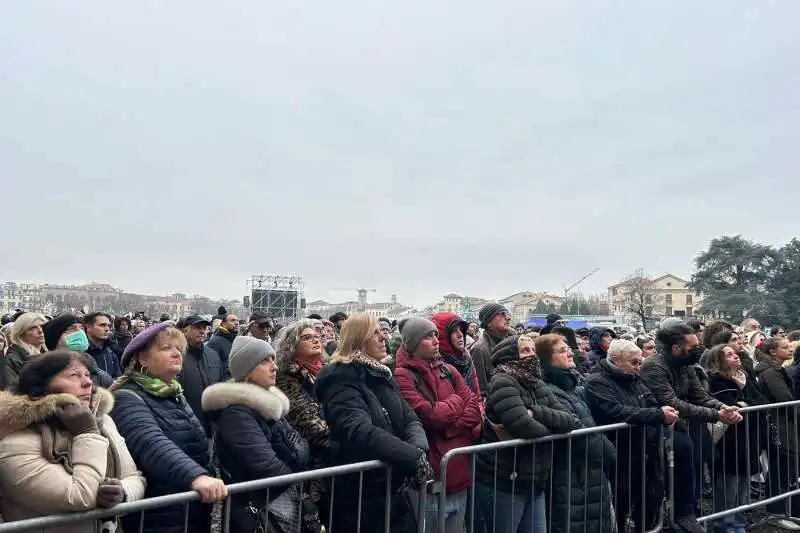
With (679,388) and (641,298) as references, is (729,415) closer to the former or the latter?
(679,388)

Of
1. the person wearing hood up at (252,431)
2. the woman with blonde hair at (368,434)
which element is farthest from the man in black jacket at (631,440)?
the person wearing hood up at (252,431)

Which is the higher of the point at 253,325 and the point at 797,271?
the point at 797,271

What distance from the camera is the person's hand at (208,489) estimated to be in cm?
263

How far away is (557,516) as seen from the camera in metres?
4.13

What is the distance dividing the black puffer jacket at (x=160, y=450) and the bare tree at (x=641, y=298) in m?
64.2

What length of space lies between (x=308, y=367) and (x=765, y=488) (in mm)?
5050

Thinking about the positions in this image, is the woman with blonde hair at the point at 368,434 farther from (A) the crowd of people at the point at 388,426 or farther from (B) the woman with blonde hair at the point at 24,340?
(B) the woman with blonde hair at the point at 24,340

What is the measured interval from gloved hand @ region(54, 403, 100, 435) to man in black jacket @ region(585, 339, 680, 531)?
3.68 meters

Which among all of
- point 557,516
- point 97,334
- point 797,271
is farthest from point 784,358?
point 797,271

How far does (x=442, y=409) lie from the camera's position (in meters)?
3.76

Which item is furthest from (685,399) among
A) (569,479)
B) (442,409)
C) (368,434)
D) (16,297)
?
(16,297)

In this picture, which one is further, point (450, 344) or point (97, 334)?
point (97, 334)

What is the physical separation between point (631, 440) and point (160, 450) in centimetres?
356

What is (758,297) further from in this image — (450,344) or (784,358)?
(450,344)
